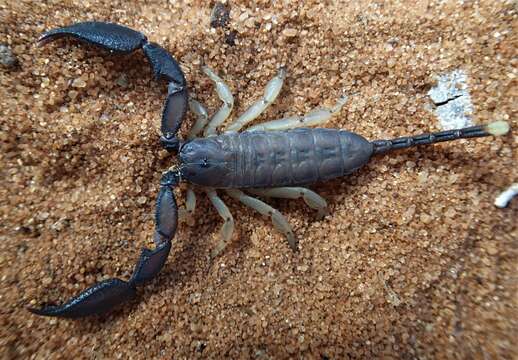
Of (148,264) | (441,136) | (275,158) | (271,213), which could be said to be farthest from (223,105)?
(441,136)

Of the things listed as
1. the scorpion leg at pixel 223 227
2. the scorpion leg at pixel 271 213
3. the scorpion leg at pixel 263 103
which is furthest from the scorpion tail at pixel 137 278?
the scorpion leg at pixel 263 103

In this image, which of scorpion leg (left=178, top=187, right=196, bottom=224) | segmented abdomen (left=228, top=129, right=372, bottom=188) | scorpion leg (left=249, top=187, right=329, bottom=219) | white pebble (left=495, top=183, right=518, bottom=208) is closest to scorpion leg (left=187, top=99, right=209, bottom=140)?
segmented abdomen (left=228, top=129, right=372, bottom=188)

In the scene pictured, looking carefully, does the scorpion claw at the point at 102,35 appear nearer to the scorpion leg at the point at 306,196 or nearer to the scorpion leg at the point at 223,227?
the scorpion leg at the point at 223,227

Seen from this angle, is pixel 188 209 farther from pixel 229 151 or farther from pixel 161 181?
pixel 229 151

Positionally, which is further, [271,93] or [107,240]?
[271,93]

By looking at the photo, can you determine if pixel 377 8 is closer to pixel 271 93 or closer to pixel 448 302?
pixel 271 93

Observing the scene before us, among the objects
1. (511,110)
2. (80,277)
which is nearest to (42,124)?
(80,277)

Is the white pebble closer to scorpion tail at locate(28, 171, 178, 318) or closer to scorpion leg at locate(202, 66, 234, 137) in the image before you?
scorpion leg at locate(202, 66, 234, 137)

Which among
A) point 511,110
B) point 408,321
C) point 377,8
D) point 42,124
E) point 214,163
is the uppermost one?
point 42,124
